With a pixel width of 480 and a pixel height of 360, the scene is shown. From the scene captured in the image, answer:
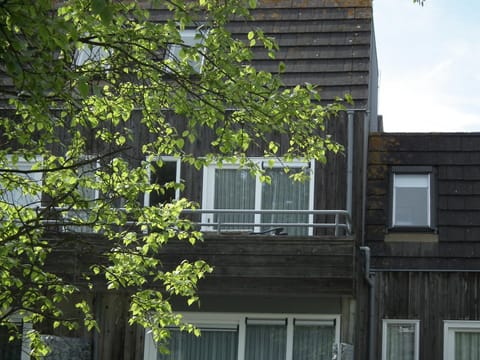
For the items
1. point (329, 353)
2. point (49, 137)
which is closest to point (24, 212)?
point (49, 137)

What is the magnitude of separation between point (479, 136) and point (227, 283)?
6.12 metres

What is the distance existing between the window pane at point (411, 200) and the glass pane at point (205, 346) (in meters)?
3.90

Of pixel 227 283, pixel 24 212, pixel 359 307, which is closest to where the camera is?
pixel 24 212

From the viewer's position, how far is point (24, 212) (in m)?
11.7

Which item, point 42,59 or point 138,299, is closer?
point 42,59

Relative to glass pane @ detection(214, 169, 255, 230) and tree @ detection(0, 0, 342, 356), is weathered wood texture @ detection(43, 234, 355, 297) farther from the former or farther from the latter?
tree @ detection(0, 0, 342, 356)

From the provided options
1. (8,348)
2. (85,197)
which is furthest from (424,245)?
(8,348)

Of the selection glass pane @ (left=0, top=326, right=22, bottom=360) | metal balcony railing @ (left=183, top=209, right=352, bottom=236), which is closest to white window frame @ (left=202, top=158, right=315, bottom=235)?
metal balcony railing @ (left=183, top=209, right=352, bottom=236)

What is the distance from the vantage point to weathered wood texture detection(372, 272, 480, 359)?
18594mm

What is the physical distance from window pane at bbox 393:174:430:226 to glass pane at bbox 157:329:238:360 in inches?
154

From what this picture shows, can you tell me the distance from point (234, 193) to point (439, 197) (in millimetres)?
3777

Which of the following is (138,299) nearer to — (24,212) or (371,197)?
(24,212)

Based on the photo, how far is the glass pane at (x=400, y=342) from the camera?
18719 millimetres

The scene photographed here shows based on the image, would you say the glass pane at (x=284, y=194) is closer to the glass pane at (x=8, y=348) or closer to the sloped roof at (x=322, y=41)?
the sloped roof at (x=322, y=41)
